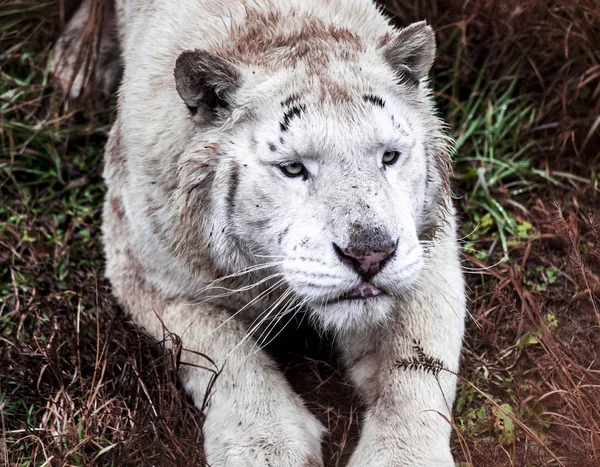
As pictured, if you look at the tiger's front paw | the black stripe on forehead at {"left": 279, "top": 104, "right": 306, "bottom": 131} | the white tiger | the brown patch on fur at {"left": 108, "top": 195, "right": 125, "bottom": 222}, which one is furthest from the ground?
the black stripe on forehead at {"left": 279, "top": 104, "right": 306, "bottom": 131}

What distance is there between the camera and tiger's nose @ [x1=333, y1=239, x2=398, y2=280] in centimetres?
330

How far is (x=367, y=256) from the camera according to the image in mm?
3314

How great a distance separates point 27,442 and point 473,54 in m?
3.65

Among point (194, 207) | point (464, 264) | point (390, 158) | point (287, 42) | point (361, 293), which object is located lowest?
point (464, 264)

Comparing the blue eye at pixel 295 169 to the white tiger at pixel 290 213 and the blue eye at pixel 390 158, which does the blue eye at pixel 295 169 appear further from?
the blue eye at pixel 390 158

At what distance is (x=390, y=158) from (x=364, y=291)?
1.98 ft

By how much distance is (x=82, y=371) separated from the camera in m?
4.30

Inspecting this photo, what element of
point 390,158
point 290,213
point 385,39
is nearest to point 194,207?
point 290,213

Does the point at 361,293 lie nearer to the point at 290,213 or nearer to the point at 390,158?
the point at 290,213

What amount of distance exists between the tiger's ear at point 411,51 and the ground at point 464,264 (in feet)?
2.99

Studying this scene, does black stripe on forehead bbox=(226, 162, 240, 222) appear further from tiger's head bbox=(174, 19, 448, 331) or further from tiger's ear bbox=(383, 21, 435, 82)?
tiger's ear bbox=(383, 21, 435, 82)

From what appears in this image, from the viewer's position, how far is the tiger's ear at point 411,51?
151 inches

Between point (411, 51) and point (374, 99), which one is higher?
point (411, 51)

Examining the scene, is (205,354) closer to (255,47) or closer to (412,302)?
(412,302)
